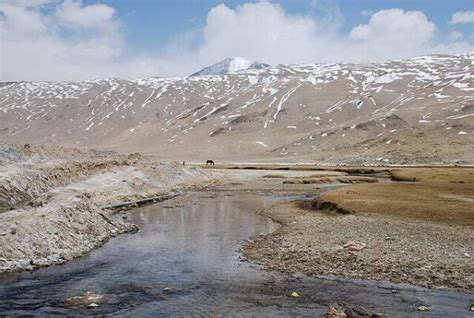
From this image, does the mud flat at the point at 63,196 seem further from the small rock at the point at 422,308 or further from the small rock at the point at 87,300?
the small rock at the point at 422,308

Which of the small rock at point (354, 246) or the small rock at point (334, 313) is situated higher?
the small rock at point (354, 246)

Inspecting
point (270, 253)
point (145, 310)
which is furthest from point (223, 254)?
point (145, 310)

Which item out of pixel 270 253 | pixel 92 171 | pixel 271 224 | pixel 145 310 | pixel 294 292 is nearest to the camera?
pixel 145 310

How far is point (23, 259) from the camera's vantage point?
25234mm

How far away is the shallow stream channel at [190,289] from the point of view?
61.3ft

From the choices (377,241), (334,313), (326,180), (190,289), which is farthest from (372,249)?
(326,180)

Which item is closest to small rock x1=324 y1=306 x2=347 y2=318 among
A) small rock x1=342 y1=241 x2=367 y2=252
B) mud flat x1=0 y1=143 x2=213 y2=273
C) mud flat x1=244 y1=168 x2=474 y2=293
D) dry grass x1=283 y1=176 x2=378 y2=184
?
mud flat x1=244 y1=168 x2=474 y2=293

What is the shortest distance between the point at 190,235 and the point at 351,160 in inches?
4736

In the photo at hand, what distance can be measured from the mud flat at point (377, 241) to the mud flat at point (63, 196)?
1132 centimetres

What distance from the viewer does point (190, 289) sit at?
70.1 feet

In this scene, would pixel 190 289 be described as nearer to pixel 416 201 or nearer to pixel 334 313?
pixel 334 313

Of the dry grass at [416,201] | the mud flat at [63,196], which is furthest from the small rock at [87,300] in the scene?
the dry grass at [416,201]

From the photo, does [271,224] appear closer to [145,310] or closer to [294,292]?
[294,292]

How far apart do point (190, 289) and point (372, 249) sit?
12.0 m
